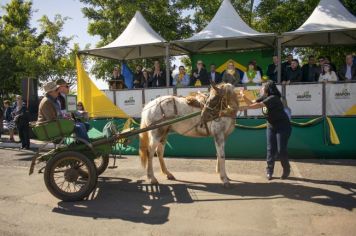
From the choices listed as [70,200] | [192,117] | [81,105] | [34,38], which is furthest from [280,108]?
[34,38]

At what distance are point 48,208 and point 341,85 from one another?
7889 millimetres

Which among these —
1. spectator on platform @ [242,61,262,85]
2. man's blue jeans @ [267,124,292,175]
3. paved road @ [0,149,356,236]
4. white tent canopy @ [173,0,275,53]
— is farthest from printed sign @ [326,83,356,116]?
man's blue jeans @ [267,124,292,175]

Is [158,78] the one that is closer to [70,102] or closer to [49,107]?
[70,102]

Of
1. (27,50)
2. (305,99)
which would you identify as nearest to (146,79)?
(305,99)

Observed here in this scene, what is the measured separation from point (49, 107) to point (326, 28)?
7.94 meters

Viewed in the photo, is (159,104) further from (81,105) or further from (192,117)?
(81,105)

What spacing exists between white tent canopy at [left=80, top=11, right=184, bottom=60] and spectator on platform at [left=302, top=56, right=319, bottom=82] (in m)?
4.33

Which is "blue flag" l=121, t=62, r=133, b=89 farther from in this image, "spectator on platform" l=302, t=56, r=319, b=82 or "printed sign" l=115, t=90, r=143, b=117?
"spectator on platform" l=302, t=56, r=319, b=82

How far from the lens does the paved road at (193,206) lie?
5.20 metres

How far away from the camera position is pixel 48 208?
624 cm

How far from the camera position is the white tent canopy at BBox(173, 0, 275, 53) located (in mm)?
11289

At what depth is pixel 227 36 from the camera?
11398 millimetres

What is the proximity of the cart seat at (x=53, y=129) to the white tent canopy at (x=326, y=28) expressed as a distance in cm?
687

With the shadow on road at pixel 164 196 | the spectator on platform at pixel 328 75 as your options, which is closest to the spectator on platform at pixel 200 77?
the spectator on platform at pixel 328 75
